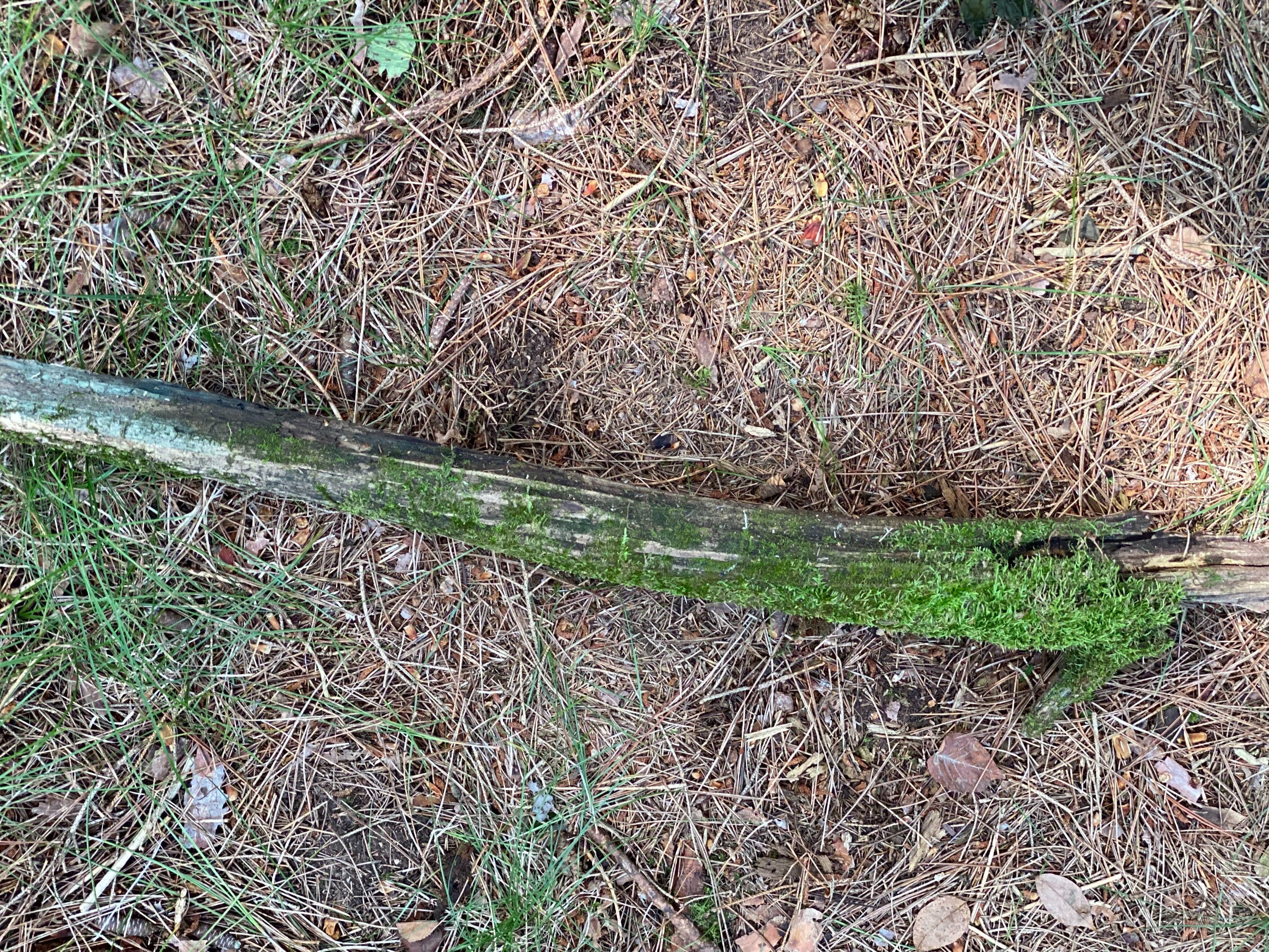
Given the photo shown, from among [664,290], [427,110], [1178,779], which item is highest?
[427,110]

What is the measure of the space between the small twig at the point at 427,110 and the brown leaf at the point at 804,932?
109 inches

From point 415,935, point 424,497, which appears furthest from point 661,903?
point 424,497

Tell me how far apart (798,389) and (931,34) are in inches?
46.9

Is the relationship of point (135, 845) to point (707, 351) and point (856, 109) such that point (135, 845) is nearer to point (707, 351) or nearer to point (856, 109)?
point (707, 351)

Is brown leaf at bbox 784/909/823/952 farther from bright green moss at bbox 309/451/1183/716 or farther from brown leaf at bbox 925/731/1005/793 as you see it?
bright green moss at bbox 309/451/1183/716

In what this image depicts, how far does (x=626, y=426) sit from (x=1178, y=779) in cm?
206

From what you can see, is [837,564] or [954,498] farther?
[954,498]

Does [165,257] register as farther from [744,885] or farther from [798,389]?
[744,885]

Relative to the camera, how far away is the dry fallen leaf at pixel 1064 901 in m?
2.25

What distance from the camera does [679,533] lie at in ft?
6.64

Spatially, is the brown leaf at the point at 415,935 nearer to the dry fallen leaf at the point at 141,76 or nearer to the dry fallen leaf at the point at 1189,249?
the dry fallen leaf at the point at 141,76

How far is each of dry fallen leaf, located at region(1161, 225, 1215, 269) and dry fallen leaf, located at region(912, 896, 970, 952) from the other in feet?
6.93

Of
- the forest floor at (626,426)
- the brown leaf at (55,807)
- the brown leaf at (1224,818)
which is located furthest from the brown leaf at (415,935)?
the brown leaf at (1224,818)

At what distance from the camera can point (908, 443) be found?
2.32 metres
